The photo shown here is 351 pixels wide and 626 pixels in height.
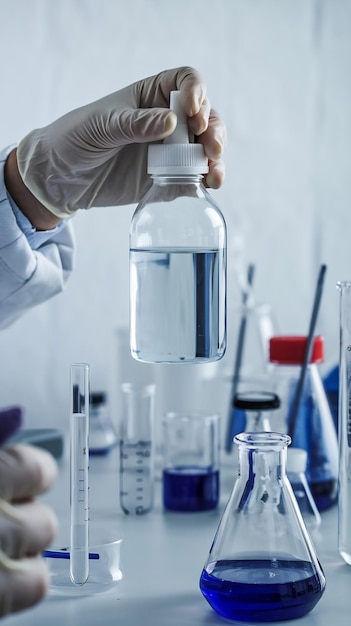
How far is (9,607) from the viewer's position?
0.78 m

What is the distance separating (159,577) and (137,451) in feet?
1.35

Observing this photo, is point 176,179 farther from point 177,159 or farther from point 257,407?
point 257,407

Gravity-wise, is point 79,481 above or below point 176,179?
below

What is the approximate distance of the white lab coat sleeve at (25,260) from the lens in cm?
152

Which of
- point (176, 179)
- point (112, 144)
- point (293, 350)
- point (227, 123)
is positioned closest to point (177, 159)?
point (176, 179)

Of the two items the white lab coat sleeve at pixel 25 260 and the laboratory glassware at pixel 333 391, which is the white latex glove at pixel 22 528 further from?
the laboratory glassware at pixel 333 391

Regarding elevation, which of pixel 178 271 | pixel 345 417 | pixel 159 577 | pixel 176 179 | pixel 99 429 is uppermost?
pixel 176 179

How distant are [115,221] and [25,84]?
0.42 meters

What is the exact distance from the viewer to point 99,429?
2.00 metres

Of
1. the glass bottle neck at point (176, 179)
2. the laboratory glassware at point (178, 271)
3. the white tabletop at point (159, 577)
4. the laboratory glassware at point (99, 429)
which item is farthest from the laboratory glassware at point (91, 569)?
the laboratory glassware at point (99, 429)

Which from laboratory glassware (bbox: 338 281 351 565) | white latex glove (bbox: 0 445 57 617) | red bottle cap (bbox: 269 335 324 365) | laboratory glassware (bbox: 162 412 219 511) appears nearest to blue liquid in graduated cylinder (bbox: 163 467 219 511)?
laboratory glassware (bbox: 162 412 219 511)

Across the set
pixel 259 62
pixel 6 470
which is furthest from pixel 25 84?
pixel 6 470

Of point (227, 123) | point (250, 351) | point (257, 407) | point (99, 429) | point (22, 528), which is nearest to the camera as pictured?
point (22, 528)

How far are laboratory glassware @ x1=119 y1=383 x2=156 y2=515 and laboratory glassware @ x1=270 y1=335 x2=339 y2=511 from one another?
0.24 meters
